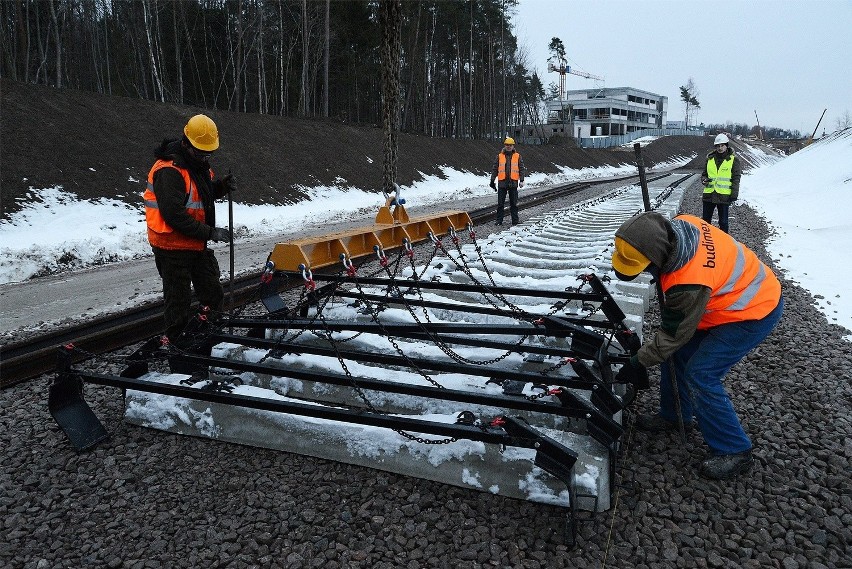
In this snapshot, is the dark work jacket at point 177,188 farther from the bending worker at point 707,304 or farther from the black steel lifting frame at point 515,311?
the bending worker at point 707,304

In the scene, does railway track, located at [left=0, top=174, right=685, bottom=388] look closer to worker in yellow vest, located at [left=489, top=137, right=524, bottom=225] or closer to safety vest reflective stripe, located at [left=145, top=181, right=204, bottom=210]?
safety vest reflective stripe, located at [left=145, top=181, right=204, bottom=210]

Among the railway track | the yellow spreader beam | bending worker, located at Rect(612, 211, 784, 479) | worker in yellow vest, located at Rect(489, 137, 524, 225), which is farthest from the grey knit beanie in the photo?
worker in yellow vest, located at Rect(489, 137, 524, 225)

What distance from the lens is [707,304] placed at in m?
3.22

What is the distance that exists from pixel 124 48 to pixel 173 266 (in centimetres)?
4175

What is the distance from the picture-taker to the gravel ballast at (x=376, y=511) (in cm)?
271

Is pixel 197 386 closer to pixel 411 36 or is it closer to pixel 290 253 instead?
pixel 290 253

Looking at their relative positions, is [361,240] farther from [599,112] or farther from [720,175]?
[599,112]

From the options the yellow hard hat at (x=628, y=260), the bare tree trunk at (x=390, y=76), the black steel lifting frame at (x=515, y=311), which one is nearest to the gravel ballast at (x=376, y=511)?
the black steel lifting frame at (x=515, y=311)

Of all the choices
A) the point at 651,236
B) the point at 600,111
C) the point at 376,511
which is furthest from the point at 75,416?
the point at 600,111

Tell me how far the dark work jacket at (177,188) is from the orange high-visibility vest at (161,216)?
0.04 m

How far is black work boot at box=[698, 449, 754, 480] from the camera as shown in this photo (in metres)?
3.29

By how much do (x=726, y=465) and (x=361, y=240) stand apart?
197 inches

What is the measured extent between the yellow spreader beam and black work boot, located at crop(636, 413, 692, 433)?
10.2ft

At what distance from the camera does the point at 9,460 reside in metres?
3.52
